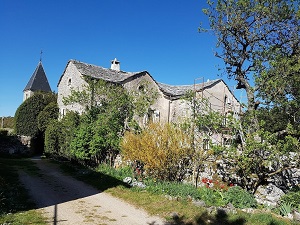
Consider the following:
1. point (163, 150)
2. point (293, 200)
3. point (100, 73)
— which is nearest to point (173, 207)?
point (163, 150)

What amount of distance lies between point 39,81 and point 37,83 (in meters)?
0.55

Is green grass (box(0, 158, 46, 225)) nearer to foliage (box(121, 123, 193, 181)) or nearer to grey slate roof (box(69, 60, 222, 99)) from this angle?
foliage (box(121, 123, 193, 181))

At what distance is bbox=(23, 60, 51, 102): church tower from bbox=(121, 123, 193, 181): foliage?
27.1m

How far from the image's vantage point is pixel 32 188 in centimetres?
1109

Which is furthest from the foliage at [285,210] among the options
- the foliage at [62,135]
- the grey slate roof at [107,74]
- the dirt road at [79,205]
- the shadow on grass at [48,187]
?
the grey slate roof at [107,74]

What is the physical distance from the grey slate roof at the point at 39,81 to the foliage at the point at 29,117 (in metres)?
8.62

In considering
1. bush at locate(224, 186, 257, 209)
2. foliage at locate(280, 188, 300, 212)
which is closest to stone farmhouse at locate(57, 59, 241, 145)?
foliage at locate(280, 188, 300, 212)

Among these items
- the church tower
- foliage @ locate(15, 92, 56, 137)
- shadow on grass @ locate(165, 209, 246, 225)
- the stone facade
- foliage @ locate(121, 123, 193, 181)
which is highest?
the church tower

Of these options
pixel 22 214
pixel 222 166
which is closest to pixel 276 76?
pixel 222 166

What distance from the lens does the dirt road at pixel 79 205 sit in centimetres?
744

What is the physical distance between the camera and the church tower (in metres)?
35.2

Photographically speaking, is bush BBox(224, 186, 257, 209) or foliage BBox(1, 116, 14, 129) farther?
foliage BBox(1, 116, 14, 129)

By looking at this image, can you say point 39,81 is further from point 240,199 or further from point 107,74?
point 240,199

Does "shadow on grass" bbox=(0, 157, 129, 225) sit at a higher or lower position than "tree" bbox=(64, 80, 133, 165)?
lower
